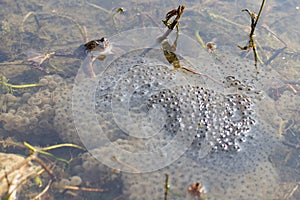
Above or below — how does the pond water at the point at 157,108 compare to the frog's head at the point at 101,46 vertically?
below

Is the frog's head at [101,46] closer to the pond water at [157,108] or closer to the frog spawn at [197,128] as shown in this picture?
the pond water at [157,108]

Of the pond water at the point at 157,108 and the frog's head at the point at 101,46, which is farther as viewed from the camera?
the frog's head at the point at 101,46

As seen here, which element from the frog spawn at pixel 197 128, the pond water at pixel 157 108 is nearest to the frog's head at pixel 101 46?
the pond water at pixel 157 108

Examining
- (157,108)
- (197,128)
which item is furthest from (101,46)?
(197,128)

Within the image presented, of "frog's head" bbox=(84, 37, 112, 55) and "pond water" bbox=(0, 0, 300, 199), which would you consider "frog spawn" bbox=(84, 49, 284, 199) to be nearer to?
"pond water" bbox=(0, 0, 300, 199)

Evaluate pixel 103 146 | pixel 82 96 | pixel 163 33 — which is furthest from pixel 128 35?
pixel 103 146

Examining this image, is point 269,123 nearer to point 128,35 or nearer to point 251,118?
point 251,118

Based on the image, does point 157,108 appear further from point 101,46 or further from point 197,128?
point 101,46
